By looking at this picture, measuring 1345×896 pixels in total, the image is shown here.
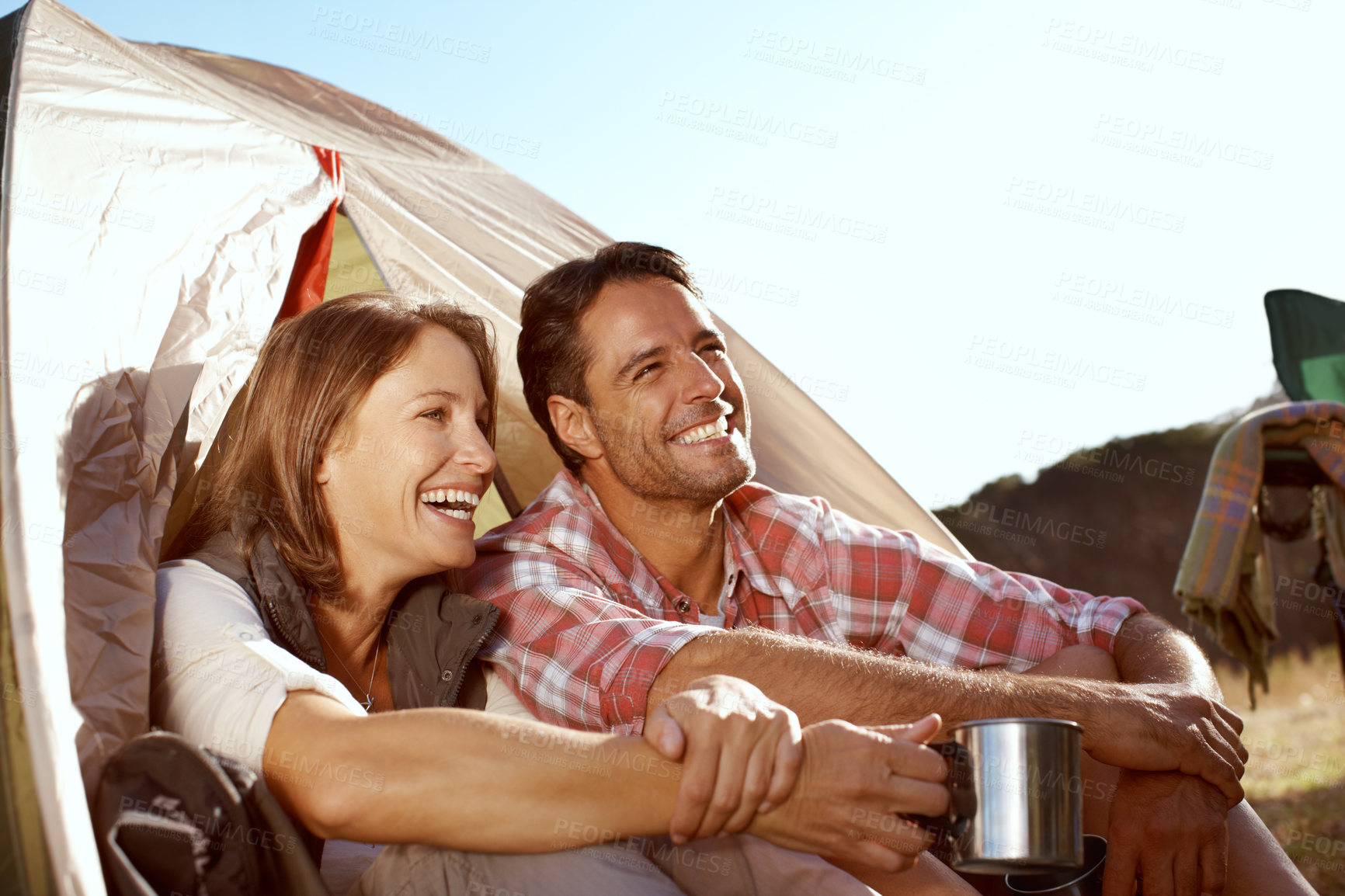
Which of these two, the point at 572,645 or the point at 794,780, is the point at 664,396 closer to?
the point at 572,645

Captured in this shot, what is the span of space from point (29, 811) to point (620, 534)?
1.23 meters

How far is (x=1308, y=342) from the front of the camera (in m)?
3.66

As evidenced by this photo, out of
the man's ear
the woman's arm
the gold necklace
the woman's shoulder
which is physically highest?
the man's ear

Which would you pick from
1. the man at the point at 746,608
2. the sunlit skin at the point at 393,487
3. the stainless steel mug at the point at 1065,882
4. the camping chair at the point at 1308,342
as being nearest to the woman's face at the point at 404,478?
the sunlit skin at the point at 393,487

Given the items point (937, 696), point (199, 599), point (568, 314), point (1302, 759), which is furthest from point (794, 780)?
point (1302, 759)

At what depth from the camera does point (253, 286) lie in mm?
1899

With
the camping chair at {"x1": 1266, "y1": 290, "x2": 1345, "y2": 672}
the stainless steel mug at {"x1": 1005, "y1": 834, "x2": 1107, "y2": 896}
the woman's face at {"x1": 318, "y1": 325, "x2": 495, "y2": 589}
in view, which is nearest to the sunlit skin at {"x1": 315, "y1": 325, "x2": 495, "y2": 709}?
the woman's face at {"x1": 318, "y1": 325, "x2": 495, "y2": 589}

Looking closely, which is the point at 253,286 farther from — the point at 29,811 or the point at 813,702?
the point at 813,702

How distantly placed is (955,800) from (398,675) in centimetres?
92

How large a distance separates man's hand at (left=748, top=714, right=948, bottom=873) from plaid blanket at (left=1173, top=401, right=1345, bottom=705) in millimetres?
1776

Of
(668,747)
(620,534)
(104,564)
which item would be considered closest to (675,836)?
(668,747)

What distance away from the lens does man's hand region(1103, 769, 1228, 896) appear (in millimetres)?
1492

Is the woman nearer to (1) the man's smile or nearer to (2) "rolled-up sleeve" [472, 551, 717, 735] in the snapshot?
(2) "rolled-up sleeve" [472, 551, 717, 735]

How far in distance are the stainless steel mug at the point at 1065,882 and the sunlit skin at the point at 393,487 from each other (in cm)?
95
